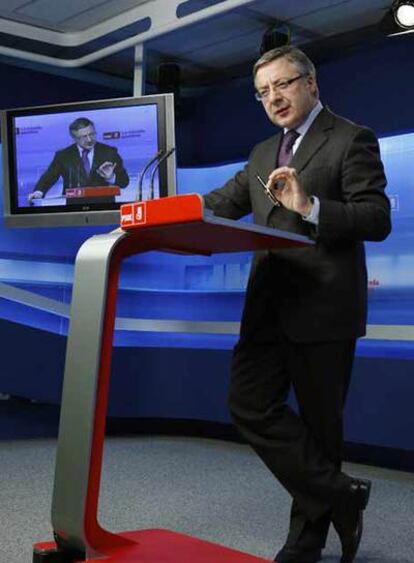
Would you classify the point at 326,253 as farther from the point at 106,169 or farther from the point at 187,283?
the point at 187,283

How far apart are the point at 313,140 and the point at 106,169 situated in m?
1.99

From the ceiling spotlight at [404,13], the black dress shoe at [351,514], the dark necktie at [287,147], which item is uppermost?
the ceiling spotlight at [404,13]

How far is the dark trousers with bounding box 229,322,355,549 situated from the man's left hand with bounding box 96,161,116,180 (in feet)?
6.38

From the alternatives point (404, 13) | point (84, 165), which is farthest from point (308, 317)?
point (404, 13)

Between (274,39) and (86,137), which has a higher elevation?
(274,39)

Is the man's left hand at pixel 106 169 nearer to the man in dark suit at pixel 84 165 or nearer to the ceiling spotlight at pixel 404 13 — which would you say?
the man in dark suit at pixel 84 165

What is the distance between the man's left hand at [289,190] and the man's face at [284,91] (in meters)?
0.35

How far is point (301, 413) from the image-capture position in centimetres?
221

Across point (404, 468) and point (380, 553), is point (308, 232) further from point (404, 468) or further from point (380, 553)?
point (404, 468)

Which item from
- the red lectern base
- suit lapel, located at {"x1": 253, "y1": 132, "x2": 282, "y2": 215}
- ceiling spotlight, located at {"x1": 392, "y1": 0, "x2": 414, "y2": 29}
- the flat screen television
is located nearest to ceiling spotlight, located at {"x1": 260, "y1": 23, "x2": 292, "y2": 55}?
ceiling spotlight, located at {"x1": 392, "y1": 0, "x2": 414, "y2": 29}

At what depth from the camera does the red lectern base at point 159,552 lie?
1.80 metres

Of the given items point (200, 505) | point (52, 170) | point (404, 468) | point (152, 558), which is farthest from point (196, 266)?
point (152, 558)

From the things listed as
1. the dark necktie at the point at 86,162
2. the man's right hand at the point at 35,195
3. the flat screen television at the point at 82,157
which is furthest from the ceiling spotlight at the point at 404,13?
the man's right hand at the point at 35,195

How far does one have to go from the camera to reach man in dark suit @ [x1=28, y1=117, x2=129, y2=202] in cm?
395
